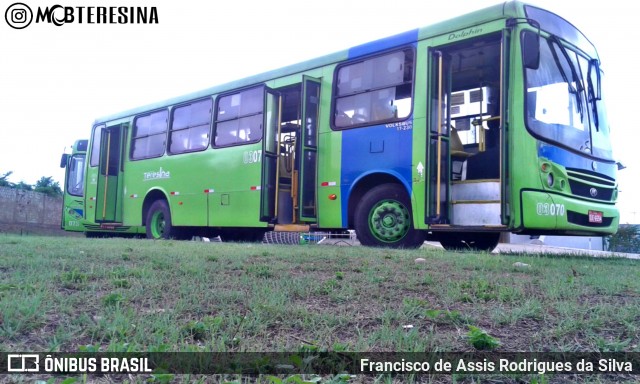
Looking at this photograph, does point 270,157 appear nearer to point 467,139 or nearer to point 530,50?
point 467,139

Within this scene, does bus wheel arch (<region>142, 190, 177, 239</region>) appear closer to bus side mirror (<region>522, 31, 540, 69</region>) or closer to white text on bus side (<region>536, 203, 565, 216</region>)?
white text on bus side (<region>536, 203, 565, 216</region>)

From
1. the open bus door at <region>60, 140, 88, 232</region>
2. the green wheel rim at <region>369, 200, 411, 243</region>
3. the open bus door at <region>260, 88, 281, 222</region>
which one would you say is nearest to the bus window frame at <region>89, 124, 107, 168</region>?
the open bus door at <region>60, 140, 88, 232</region>

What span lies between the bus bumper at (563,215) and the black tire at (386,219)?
5.56 feet

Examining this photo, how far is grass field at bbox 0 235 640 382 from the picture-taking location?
255 cm

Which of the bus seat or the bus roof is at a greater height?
the bus roof

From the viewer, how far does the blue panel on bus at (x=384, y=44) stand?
334 inches

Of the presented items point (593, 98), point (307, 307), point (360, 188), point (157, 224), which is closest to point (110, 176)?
point (157, 224)

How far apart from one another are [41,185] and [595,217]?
26114mm

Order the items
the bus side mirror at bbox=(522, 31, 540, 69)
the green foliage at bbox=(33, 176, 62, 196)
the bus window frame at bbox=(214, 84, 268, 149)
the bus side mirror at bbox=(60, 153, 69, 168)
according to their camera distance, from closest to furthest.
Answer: the bus side mirror at bbox=(522, 31, 540, 69), the bus window frame at bbox=(214, 84, 268, 149), the bus side mirror at bbox=(60, 153, 69, 168), the green foliage at bbox=(33, 176, 62, 196)

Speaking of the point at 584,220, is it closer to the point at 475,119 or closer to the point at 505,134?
the point at 505,134

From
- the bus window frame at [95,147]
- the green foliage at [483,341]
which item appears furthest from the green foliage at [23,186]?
the green foliage at [483,341]

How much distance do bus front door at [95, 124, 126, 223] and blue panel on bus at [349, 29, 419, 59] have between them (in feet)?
24.5

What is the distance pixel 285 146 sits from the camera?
35.4 feet

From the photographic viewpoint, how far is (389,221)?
8562mm
